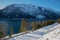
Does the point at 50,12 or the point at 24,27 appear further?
the point at 50,12

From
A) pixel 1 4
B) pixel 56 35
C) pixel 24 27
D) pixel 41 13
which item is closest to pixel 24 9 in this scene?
pixel 41 13

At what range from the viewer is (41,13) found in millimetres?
15258

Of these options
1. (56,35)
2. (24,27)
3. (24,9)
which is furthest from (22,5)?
(56,35)

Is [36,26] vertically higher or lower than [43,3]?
lower

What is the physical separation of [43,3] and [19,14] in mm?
2672

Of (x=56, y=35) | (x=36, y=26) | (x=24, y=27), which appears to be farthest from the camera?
(x=36, y=26)

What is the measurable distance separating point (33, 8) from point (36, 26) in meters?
10.3

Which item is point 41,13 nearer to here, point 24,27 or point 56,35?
point 24,27

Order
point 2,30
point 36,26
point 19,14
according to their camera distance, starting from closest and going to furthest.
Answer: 1. point 2,30
2. point 36,26
3. point 19,14

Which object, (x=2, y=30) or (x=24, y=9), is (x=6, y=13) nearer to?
(x=24, y=9)

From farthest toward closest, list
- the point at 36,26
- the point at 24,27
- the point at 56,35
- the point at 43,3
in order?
the point at 43,3 → the point at 36,26 → the point at 24,27 → the point at 56,35

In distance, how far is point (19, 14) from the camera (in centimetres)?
1502

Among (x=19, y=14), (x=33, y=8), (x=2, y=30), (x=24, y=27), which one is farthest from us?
→ (x=33, y=8)

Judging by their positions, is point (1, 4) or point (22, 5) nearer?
point (1, 4)
